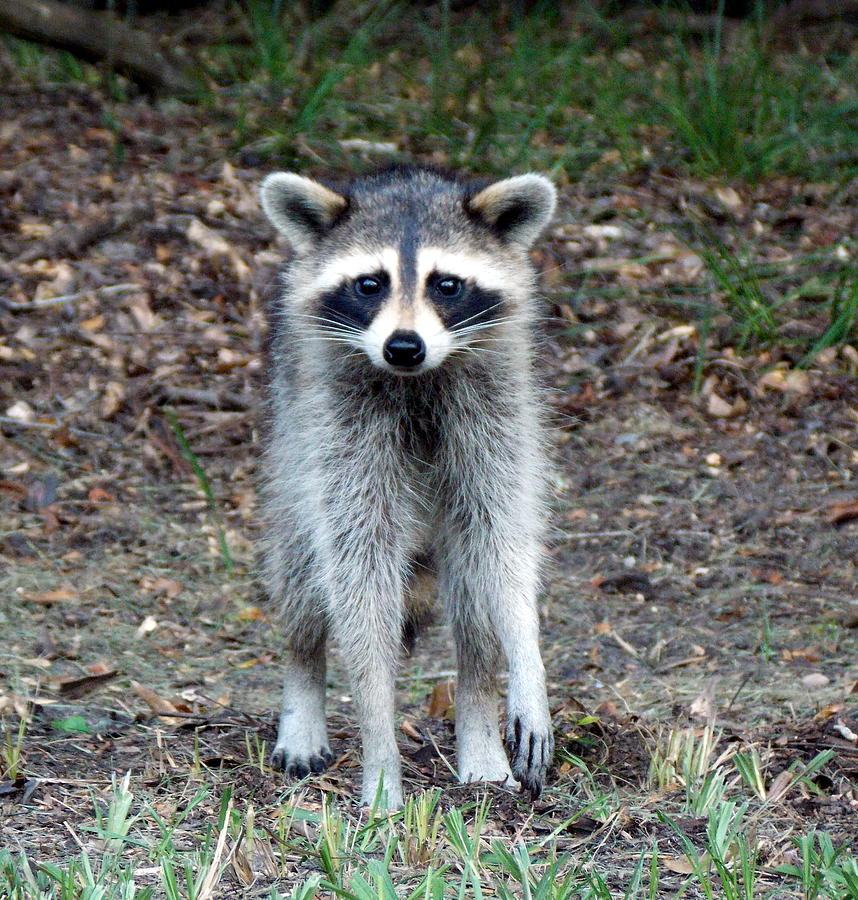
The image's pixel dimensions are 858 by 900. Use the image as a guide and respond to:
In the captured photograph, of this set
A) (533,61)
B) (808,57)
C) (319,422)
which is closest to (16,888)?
(319,422)

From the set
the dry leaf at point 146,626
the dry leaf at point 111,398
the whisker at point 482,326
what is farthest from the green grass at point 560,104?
the whisker at point 482,326

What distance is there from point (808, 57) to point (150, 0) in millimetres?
5294

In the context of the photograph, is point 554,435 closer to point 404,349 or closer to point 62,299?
point 404,349

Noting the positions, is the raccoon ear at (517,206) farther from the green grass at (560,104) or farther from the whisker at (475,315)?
the green grass at (560,104)

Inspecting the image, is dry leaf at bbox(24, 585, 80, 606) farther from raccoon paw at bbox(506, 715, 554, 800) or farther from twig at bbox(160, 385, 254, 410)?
raccoon paw at bbox(506, 715, 554, 800)

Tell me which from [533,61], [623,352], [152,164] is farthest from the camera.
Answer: [533,61]

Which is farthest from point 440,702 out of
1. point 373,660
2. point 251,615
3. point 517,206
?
point 517,206

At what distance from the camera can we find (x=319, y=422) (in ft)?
11.7

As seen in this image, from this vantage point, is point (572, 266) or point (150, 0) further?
point (150, 0)

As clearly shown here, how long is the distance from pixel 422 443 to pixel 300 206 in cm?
76

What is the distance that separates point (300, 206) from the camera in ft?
11.8

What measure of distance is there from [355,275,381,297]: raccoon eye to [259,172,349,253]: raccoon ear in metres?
0.27

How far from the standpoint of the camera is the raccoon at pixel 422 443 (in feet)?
11.1

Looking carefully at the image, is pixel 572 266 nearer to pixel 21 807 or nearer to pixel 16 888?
pixel 21 807
